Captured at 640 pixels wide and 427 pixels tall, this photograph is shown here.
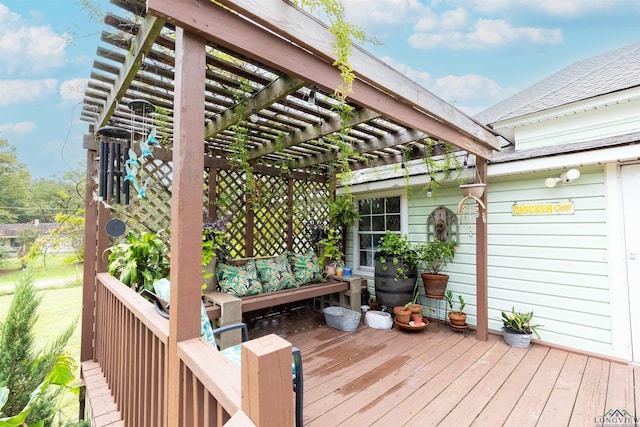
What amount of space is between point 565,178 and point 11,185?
431 inches

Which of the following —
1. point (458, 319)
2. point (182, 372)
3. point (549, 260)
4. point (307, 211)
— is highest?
point (307, 211)

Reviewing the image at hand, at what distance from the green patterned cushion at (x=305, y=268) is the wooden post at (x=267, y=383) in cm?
327

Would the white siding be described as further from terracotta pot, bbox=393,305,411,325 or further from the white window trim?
the white window trim

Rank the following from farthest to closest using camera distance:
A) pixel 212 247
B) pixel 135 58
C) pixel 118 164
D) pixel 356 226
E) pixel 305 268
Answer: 1. pixel 356 226
2. pixel 305 268
3. pixel 212 247
4. pixel 118 164
5. pixel 135 58

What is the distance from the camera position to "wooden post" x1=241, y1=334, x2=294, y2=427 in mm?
701

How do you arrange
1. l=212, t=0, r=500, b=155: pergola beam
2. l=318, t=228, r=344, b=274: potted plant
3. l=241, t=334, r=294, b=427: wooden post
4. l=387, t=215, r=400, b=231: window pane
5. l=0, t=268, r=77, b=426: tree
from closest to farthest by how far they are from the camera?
l=241, t=334, r=294, b=427: wooden post
l=212, t=0, r=500, b=155: pergola beam
l=0, t=268, r=77, b=426: tree
l=318, t=228, r=344, b=274: potted plant
l=387, t=215, r=400, b=231: window pane

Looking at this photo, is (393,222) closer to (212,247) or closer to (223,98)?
(212,247)

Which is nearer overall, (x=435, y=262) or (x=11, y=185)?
(x=435, y=262)

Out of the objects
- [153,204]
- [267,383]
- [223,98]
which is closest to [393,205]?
[223,98]

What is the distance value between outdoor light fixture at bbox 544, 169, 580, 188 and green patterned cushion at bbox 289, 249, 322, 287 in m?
3.09

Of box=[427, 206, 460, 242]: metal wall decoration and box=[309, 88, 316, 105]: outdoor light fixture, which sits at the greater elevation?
box=[309, 88, 316, 105]: outdoor light fixture

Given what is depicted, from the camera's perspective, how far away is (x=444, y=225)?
3984mm

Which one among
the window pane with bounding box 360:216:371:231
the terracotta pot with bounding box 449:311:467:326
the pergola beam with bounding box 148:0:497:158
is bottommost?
the terracotta pot with bounding box 449:311:467:326

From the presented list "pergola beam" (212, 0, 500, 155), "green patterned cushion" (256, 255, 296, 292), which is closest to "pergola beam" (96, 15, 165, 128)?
"pergola beam" (212, 0, 500, 155)
